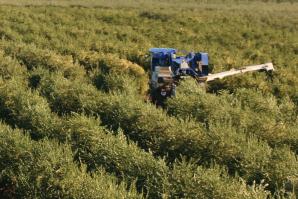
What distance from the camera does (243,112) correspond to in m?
11.2

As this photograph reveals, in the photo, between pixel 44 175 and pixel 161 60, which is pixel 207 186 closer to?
pixel 44 175

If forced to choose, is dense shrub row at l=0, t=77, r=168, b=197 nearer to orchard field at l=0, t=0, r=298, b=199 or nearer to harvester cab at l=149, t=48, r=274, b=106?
orchard field at l=0, t=0, r=298, b=199

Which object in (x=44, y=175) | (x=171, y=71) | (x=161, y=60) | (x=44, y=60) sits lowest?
(x=44, y=175)

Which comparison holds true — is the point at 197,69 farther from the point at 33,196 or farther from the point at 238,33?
the point at 238,33

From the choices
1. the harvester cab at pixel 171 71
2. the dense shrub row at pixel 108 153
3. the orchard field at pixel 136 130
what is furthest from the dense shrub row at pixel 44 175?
the harvester cab at pixel 171 71

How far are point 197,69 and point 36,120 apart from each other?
6164 millimetres

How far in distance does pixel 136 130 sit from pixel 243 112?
3095 millimetres

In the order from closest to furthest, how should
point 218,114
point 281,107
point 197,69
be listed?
point 218,114
point 281,107
point 197,69

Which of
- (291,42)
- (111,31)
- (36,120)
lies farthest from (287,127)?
(111,31)

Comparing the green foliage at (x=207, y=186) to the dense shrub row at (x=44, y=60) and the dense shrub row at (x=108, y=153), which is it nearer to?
the dense shrub row at (x=108, y=153)

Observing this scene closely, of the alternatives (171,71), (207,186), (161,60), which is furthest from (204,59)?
(207,186)

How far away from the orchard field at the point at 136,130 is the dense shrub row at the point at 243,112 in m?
0.03

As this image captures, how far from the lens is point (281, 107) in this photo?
40.5ft

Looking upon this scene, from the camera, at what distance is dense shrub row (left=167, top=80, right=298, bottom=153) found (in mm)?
10129
